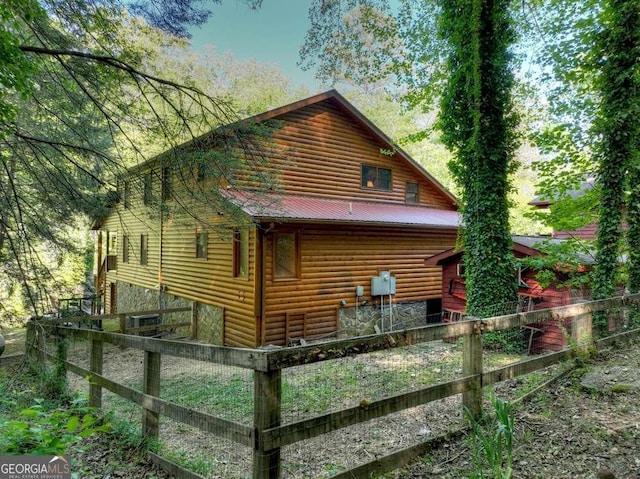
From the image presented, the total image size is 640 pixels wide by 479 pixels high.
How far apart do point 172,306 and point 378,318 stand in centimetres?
742

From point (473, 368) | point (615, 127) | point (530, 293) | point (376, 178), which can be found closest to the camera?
point (473, 368)

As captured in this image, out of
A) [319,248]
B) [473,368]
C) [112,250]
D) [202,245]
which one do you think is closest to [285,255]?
[319,248]

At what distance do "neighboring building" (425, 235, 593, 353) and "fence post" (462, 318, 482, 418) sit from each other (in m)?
3.99

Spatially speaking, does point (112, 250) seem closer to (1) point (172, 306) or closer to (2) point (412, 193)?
(1) point (172, 306)

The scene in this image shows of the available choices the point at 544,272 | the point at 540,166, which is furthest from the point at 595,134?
the point at 544,272

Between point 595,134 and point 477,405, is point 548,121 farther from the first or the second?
point 477,405

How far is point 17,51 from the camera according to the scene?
323 centimetres

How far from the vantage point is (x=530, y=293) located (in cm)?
866

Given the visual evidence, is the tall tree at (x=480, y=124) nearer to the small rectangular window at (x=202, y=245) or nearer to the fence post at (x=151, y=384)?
the small rectangular window at (x=202, y=245)

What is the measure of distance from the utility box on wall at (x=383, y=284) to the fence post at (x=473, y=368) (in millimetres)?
8404

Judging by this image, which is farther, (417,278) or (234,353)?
(417,278)

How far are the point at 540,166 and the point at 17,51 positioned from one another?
9720 millimetres

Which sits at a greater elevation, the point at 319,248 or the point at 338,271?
the point at 319,248

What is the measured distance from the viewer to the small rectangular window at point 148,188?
542cm
